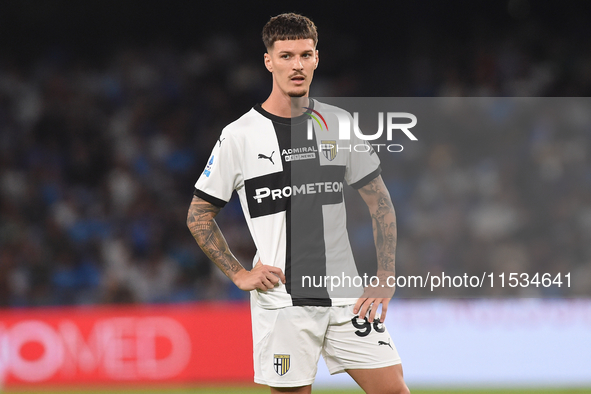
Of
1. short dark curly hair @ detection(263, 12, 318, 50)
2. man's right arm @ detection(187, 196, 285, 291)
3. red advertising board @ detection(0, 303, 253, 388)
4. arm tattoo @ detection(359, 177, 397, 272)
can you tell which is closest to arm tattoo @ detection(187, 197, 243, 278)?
man's right arm @ detection(187, 196, 285, 291)

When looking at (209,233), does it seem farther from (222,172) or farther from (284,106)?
(284,106)

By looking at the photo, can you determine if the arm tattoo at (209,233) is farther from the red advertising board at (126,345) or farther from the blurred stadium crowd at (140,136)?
the blurred stadium crowd at (140,136)

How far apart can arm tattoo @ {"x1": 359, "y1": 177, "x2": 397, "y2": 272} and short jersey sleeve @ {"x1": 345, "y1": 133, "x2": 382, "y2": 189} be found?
0.11 ft

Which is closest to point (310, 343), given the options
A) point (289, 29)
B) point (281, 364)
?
point (281, 364)

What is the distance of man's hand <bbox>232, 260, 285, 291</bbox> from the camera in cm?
298

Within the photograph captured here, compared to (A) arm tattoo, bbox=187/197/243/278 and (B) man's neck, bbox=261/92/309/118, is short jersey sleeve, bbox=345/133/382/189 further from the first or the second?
(A) arm tattoo, bbox=187/197/243/278

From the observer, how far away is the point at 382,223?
3.20 meters

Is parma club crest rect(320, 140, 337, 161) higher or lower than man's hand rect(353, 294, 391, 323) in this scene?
higher

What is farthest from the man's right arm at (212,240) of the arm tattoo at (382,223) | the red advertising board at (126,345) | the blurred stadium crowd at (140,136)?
the blurred stadium crowd at (140,136)

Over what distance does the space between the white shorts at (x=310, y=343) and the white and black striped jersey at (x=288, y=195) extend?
55mm

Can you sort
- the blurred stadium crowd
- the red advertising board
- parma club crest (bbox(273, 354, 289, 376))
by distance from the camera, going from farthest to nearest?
the blurred stadium crowd, the red advertising board, parma club crest (bbox(273, 354, 289, 376))

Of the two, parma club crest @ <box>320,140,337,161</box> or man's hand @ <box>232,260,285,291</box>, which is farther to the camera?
parma club crest @ <box>320,140,337,161</box>

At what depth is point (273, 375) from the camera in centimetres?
297

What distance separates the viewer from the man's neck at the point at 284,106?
3.10 metres
